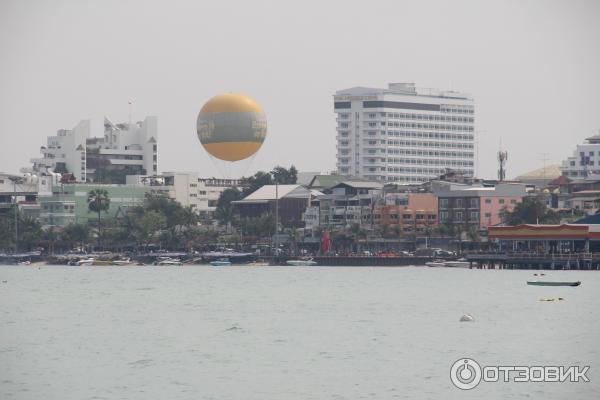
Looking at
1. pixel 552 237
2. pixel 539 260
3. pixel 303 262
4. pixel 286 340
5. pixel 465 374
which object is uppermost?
pixel 552 237

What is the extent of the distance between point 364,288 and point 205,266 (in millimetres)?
79437

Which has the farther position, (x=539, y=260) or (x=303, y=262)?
(x=303, y=262)

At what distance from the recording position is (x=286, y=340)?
68.1 meters

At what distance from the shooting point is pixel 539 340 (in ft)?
221

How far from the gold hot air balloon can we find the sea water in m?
50.4

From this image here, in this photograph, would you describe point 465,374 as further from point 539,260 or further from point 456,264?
point 456,264

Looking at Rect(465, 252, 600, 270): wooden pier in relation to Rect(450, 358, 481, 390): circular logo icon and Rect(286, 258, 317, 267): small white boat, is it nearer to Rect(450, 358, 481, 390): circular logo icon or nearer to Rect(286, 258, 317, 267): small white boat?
Rect(286, 258, 317, 267): small white boat

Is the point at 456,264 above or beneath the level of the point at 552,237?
beneath

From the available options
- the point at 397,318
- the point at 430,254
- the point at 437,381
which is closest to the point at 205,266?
the point at 430,254

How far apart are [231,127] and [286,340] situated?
102 metres

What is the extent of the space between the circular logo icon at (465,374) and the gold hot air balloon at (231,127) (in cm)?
11114

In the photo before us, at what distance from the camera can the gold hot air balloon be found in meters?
169

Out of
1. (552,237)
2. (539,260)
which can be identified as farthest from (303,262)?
(552,237)

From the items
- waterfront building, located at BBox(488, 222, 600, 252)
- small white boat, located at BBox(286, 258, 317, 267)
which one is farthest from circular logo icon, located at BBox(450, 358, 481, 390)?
small white boat, located at BBox(286, 258, 317, 267)
